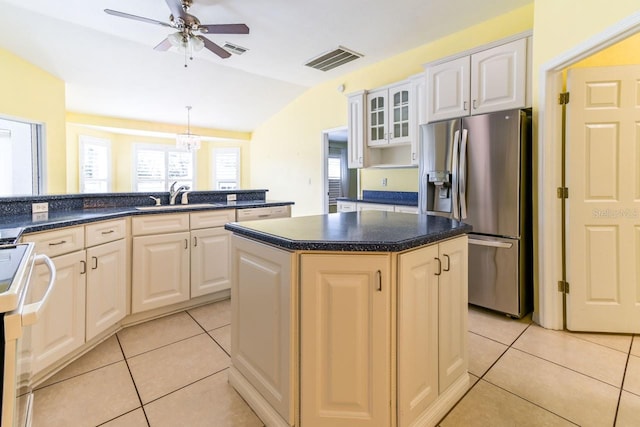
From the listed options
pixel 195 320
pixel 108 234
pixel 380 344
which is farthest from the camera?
pixel 195 320

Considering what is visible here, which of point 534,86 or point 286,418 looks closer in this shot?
point 286,418

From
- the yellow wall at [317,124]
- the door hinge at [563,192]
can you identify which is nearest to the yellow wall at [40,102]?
the yellow wall at [317,124]

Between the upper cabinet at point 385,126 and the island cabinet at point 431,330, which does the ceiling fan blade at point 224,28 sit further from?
the island cabinet at point 431,330

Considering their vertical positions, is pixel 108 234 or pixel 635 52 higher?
pixel 635 52

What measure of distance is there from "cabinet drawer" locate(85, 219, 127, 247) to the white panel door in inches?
132

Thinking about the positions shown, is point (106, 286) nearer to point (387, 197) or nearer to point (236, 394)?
point (236, 394)

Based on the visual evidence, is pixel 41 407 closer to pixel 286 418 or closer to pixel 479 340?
pixel 286 418

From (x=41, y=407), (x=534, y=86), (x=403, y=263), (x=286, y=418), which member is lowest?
(x=41, y=407)

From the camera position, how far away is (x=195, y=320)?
8.53 feet

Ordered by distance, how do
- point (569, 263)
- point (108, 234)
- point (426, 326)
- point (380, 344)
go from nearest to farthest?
point (380, 344)
point (426, 326)
point (108, 234)
point (569, 263)

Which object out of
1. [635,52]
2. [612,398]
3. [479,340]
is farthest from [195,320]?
[635,52]

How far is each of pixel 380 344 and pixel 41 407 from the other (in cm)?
172

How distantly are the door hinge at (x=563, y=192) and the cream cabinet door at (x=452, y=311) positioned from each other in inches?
52.3

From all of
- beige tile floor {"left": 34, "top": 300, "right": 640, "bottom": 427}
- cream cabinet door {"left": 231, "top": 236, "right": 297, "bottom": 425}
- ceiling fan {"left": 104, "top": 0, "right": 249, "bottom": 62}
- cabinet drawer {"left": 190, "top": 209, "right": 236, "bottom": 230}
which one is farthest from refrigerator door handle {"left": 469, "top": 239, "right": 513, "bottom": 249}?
ceiling fan {"left": 104, "top": 0, "right": 249, "bottom": 62}
